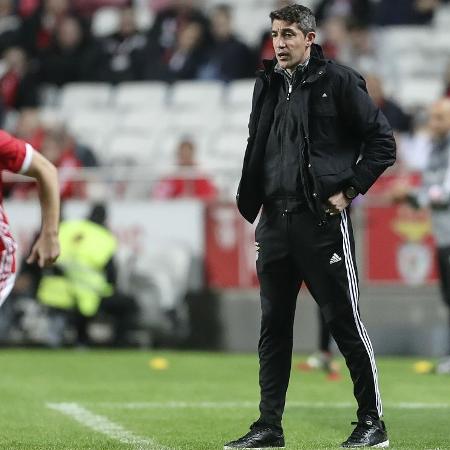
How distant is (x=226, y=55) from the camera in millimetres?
18203

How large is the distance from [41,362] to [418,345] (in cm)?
362

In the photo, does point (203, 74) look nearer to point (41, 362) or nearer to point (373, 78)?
point (373, 78)

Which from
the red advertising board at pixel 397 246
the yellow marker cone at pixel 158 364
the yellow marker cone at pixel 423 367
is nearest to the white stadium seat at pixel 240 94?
the red advertising board at pixel 397 246

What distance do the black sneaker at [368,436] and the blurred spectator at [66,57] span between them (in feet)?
45.7

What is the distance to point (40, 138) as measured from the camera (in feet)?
55.1

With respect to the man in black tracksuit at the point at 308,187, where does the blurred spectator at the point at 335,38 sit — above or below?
above

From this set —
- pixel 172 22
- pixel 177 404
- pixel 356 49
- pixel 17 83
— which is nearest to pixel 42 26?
pixel 17 83

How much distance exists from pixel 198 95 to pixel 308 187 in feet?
40.2

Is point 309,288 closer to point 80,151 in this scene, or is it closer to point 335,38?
point 80,151

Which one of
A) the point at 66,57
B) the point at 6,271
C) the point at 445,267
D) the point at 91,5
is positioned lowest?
the point at 445,267

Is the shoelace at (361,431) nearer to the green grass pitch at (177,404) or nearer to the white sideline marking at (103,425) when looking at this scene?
the green grass pitch at (177,404)

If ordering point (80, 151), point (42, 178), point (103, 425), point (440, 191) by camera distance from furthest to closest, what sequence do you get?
point (80, 151) → point (440, 191) → point (103, 425) → point (42, 178)

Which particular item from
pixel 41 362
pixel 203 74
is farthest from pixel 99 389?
pixel 203 74

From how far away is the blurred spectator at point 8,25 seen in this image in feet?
67.4
